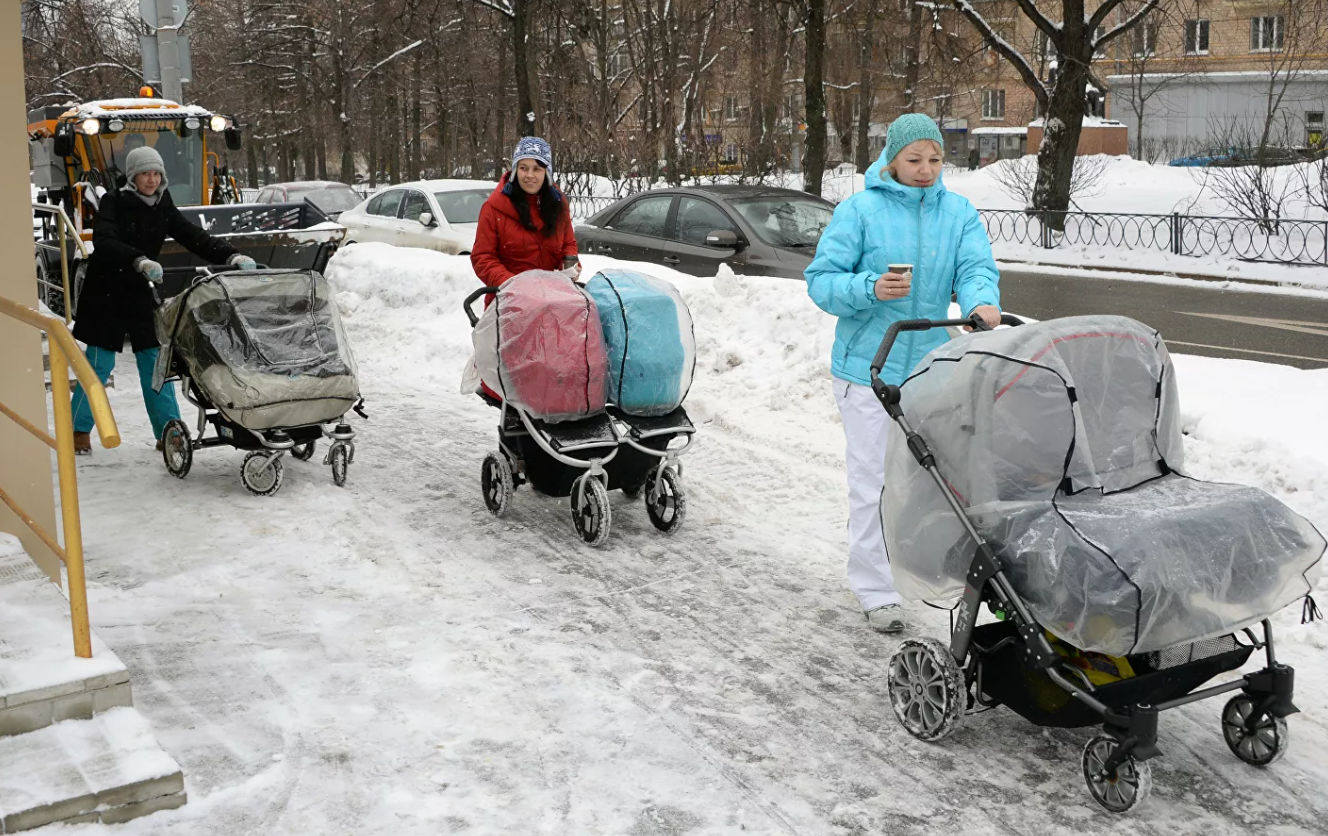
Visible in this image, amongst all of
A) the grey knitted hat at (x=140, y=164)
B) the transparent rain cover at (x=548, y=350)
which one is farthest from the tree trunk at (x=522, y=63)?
the transparent rain cover at (x=548, y=350)

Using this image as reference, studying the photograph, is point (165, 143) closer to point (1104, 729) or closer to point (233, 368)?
point (233, 368)

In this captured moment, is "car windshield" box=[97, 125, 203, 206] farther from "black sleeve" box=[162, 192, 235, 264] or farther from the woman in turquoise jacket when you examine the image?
the woman in turquoise jacket

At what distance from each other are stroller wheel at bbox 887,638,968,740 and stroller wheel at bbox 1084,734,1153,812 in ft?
1.60

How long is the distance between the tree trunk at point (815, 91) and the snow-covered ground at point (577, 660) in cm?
1511

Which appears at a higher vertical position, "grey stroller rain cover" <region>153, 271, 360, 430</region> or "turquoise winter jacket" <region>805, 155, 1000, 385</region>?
"turquoise winter jacket" <region>805, 155, 1000, 385</region>

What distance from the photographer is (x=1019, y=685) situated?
4148 mm

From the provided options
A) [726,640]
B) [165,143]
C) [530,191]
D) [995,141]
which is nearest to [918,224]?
[726,640]

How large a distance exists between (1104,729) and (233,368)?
206 inches

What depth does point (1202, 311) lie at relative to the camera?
16.0m

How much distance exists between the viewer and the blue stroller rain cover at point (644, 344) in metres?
6.52

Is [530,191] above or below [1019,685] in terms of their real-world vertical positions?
above

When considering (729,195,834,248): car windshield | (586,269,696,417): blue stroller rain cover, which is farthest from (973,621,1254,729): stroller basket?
(729,195,834,248): car windshield

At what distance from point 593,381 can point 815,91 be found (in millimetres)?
17697

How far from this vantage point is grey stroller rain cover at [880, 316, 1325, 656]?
12.2 feet
